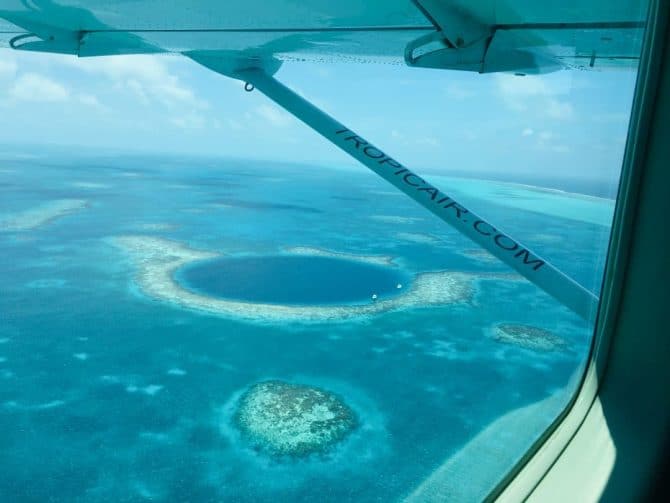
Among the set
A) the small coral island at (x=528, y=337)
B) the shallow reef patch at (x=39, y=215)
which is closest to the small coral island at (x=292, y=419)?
the small coral island at (x=528, y=337)

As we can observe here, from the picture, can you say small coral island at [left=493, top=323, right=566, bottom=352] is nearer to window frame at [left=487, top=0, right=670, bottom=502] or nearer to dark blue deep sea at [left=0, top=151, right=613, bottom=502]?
dark blue deep sea at [left=0, top=151, right=613, bottom=502]

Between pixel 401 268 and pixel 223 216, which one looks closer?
pixel 401 268

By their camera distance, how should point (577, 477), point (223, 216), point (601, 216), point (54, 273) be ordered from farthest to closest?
point (223, 216) < point (54, 273) < point (601, 216) < point (577, 477)

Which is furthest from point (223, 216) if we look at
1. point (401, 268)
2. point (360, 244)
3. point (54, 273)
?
point (401, 268)

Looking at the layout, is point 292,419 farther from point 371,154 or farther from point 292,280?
point 292,280

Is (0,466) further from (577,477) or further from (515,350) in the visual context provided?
(515,350)

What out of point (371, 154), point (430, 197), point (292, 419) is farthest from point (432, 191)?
point (292, 419)

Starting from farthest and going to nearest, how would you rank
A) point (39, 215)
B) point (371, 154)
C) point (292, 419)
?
point (39, 215), point (292, 419), point (371, 154)

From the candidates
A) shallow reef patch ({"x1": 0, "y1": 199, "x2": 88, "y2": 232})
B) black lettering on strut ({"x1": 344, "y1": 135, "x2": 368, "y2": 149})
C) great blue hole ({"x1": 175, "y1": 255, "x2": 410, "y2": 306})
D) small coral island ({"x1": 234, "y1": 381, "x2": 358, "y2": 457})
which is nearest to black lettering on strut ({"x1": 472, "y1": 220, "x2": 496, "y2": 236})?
black lettering on strut ({"x1": 344, "y1": 135, "x2": 368, "y2": 149})
